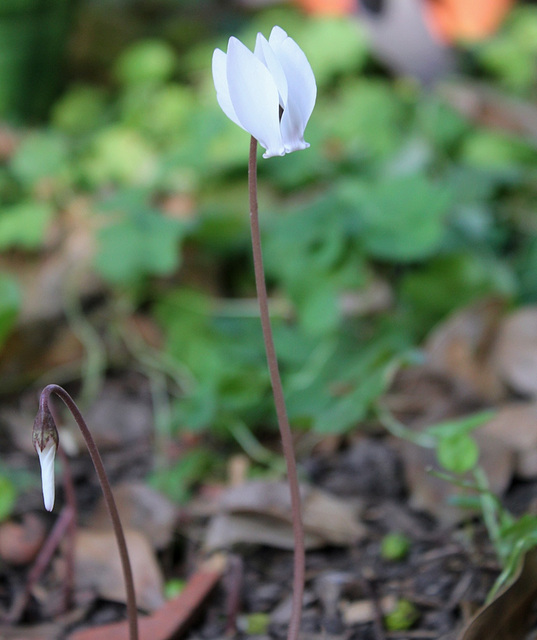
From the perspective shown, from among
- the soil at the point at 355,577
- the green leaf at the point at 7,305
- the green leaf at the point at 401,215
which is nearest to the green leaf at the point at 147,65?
the green leaf at the point at 401,215

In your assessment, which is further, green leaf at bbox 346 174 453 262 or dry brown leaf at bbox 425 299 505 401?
green leaf at bbox 346 174 453 262

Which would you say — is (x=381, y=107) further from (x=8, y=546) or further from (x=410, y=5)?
(x=8, y=546)

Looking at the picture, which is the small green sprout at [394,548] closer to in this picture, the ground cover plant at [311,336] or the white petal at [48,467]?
the ground cover plant at [311,336]

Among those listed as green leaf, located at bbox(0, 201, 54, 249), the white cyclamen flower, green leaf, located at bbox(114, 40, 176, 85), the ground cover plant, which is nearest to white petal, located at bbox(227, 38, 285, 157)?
the white cyclamen flower

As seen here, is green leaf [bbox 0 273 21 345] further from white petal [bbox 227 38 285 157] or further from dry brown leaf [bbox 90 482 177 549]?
white petal [bbox 227 38 285 157]

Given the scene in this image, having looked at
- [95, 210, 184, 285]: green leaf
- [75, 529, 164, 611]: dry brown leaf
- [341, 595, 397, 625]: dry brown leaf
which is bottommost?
[341, 595, 397, 625]: dry brown leaf

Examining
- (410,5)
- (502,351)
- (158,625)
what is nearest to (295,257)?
Answer: (502,351)
